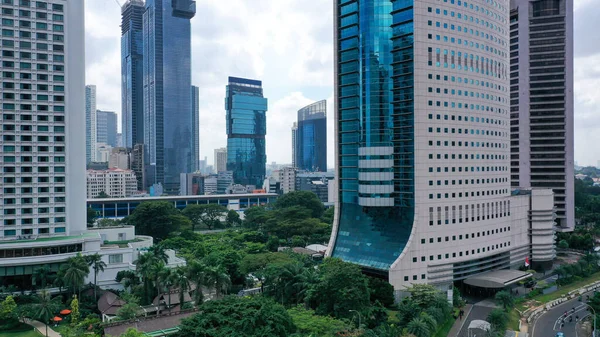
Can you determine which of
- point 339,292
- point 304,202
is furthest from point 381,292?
point 304,202

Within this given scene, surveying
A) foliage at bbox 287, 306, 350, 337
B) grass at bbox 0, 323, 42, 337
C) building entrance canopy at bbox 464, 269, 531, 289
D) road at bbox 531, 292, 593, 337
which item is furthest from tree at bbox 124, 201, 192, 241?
road at bbox 531, 292, 593, 337

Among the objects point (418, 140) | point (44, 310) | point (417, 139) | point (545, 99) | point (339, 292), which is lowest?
point (44, 310)

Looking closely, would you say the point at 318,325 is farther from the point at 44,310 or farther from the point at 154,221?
the point at 154,221

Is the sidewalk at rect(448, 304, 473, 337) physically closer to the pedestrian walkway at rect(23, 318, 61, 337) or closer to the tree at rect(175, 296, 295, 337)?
the tree at rect(175, 296, 295, 337)

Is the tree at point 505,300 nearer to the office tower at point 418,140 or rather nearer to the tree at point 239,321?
the office tower at point 418,140

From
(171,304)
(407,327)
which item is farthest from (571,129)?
(171,304)

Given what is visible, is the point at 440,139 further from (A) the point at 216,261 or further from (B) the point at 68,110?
(B) the point at 68,110

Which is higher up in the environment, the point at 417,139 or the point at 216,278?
the point at 417,139
